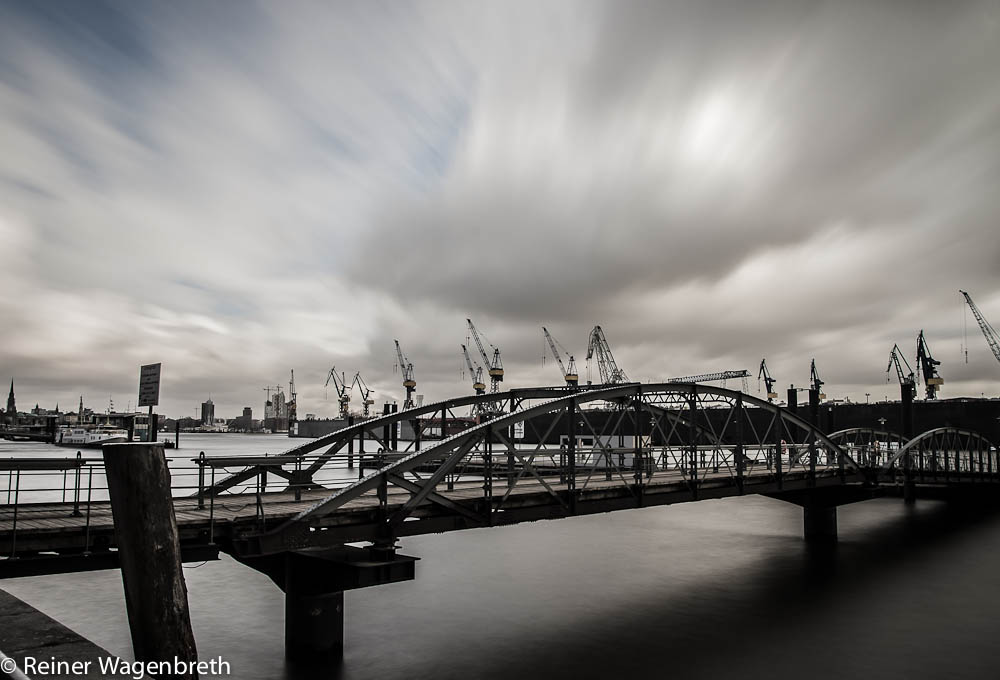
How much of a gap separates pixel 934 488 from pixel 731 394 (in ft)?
114

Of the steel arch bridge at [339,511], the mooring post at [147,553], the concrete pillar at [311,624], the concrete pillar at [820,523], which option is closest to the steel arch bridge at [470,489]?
the steel arch bridge at [339,511]

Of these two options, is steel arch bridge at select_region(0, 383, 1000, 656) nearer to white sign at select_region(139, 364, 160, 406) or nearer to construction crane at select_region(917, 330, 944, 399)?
white sign at select_region(139, 364, 160, 406)

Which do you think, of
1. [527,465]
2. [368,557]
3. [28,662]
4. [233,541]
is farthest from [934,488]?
[28,662]

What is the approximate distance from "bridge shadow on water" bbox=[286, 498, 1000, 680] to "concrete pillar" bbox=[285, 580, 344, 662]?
1.48 feet

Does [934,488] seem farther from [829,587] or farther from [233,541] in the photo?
[233,541]

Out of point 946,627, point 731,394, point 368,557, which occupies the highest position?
point 731,394

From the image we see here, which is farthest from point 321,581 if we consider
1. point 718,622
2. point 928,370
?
point 928,370

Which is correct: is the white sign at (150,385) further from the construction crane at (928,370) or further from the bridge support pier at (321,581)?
the construction crane at (928,370)

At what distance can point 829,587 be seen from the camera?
2970 centimetres

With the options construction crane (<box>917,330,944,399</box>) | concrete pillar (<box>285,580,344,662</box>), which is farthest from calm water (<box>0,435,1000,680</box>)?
construction crane (<box>917,330,944,399</box>)

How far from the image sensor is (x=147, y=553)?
9.84 metres

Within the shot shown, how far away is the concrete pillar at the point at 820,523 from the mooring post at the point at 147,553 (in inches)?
1498

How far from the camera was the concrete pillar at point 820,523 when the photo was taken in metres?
39.8

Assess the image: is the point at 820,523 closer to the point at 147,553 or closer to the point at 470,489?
the point at 470,489
